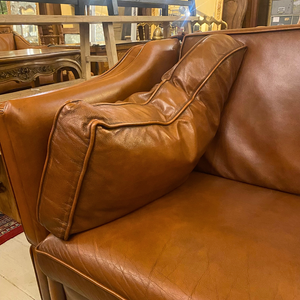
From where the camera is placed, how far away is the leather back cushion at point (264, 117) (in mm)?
812

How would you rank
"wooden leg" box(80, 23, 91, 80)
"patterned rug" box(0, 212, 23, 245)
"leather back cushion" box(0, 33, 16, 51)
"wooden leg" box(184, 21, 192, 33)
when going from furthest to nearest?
"leather back cushion" box(0, 33, 16, 51)
"wooden leg" box(184, 21, 192, 33)
"wooden leg" box(80, 23, 91, 80)
"patterned rug" box(0, 212, 23, 245)

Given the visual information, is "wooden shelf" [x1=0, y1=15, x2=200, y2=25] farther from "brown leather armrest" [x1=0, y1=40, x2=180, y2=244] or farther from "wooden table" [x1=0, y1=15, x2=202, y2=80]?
"brown leather armrest" [x1=0, y1=40, x2=180, y2=244]

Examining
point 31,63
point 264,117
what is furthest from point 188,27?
point 264,117

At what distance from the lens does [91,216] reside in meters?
0.65

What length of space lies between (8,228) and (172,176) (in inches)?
41.5

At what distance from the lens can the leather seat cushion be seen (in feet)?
1.67

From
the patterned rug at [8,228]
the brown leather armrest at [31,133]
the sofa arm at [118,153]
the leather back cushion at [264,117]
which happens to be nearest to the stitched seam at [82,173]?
the sofa arm at [118,153]

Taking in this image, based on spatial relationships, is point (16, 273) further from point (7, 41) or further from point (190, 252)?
point (7, 41)

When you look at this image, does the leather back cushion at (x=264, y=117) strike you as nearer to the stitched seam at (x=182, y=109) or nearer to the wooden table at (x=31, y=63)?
the stitched seam at (x=182, y=109)

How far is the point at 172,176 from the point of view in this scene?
737mm

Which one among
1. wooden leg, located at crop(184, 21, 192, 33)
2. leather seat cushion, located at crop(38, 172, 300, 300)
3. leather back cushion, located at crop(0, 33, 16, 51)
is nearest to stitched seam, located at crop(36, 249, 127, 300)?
leather seat cushion, located at crop(38, 172, 300, 300)

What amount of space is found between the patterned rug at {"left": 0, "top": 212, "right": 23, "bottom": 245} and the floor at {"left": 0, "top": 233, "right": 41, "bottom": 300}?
0.11 feet

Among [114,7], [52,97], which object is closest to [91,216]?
[52,97]

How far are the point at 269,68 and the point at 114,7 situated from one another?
1803mm
